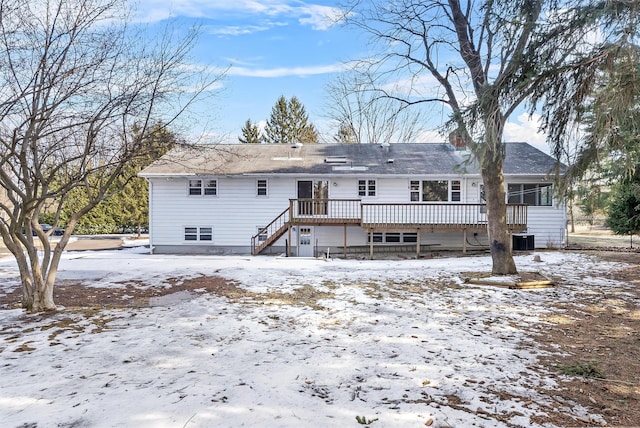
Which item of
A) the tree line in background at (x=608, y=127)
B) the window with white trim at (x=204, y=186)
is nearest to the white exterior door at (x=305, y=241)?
the window with white trim at (x=204, y=186)

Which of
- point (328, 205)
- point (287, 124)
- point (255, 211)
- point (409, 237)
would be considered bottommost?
point (409, 237)

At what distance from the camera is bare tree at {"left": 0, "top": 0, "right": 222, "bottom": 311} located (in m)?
5.75

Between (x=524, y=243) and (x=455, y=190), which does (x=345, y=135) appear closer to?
(x=455, y=190)

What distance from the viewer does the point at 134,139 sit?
675 cm

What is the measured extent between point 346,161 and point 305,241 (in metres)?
4.40

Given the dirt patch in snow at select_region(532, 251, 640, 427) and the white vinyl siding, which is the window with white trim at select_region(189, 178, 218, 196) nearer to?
the white vinyl siding

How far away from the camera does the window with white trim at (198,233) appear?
56.6 ft

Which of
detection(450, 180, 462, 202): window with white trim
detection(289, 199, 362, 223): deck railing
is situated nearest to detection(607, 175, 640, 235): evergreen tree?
detection(450, 180, 462, 202): window with white trim

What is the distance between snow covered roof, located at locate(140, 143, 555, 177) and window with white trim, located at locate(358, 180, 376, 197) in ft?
1.62

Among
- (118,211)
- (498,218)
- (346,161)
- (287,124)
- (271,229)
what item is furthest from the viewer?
(287,124)

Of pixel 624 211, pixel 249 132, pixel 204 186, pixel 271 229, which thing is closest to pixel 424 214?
pixel 271 229

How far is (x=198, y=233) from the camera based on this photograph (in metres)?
17.3

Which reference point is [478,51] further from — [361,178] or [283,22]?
[361,178]

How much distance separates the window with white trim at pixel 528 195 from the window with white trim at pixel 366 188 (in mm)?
6099
